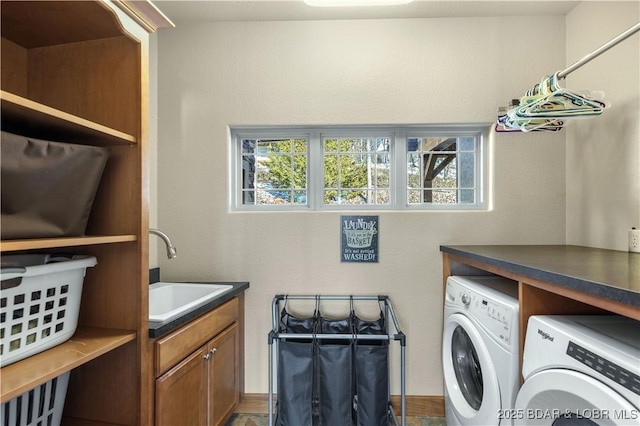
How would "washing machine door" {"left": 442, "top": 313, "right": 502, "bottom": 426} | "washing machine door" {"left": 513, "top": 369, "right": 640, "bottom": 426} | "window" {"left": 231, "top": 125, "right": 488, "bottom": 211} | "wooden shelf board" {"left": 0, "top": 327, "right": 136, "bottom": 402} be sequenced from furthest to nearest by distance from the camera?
"window" {"left": 231, "top": 125, "right": 488, "bottom": 211}, "washing machine door" {"left": 442, "top": 313, "right": 502, "bottom": 426}, "wooden shelf board" {"left": 0, "top": 327, "right": 136, "bottom": 402}, "washing machine door" {"left": 513, "top": 369, "right": 640, "bottom": 426}

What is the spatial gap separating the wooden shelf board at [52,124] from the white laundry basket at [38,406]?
870 millimetres

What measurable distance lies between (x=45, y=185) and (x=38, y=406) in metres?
0.75

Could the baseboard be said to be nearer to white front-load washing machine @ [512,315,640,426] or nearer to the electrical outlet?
white front-load washing machine @ [512,315,640,426]

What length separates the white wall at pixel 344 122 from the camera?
6.55 ft

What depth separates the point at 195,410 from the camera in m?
1.41

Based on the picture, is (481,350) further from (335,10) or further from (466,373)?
(335,10)

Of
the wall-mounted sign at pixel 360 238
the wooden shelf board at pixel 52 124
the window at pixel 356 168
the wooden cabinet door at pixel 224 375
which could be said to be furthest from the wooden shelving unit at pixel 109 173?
the wall-mounted sign at pixel 360 238

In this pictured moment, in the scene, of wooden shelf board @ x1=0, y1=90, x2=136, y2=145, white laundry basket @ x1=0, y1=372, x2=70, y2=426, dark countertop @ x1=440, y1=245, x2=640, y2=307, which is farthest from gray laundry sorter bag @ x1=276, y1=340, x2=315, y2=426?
wooden shelf board @ x1=0, y1=90, x2=136, y2=145

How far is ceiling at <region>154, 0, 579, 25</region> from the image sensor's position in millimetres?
1876

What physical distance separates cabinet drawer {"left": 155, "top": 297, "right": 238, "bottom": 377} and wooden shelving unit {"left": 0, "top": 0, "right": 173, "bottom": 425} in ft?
0.20

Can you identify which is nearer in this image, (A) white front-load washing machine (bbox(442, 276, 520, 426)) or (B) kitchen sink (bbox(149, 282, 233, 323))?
(A) white front-load washing machine (bbox(442, 276, 520, 426))

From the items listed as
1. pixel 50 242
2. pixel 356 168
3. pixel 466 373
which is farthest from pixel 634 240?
pixel 50 242

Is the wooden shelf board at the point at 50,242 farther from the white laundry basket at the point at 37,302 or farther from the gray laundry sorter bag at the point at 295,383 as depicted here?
the gray laundry sorter bag at the point at 295,383

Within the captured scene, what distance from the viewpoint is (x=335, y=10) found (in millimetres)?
1937
